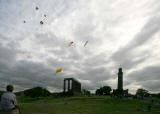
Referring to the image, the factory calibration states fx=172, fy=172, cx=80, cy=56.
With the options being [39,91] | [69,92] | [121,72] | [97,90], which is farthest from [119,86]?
[39,91]

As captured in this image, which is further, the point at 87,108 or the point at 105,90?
the point at 105,90

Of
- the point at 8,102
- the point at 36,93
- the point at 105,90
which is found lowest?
the point at 36,93

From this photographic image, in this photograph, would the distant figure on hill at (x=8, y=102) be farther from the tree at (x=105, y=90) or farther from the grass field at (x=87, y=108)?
the tree at (x=105, y=90)

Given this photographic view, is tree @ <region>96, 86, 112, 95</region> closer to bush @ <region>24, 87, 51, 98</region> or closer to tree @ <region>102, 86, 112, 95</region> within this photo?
tree @ <region>102, 86, 112, 95</region>

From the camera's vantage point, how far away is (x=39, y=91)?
132750mm

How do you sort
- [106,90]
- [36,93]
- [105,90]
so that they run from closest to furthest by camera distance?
[106,90] → [105,90] → [36,93]

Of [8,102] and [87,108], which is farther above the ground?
[8,102]

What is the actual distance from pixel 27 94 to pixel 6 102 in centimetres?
13777

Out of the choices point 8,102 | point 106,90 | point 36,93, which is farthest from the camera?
point 36,93

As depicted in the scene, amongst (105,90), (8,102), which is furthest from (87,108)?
(105,90)

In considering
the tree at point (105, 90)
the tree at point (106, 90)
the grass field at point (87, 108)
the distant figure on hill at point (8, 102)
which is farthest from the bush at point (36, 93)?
the distant figure on hill at point (8, 102)

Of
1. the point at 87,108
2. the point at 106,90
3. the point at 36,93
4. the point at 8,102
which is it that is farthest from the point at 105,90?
the point at 8,102

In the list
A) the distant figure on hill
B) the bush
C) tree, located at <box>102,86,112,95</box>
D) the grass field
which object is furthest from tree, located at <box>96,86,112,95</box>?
the distant figure on hill

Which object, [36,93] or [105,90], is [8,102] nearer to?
[105,90]
